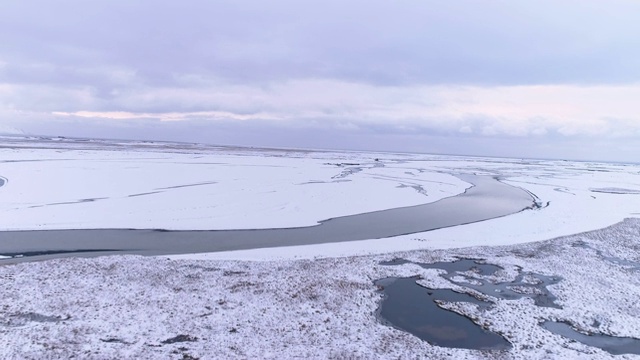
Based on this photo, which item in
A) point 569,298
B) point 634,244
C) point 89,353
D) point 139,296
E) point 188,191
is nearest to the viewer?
point 89,353

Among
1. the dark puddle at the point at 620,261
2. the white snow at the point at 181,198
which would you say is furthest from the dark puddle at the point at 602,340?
the white snow at the point at 181,198

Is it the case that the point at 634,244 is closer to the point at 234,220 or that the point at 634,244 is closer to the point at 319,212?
the point at 319,212

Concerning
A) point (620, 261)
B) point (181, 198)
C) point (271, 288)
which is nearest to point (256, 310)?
point (271, 288)

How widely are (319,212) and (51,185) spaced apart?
16.8 m

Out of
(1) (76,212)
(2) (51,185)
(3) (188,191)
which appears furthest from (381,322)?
(2) (51,185)

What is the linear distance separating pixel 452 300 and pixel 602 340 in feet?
10.5

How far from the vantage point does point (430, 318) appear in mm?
9805

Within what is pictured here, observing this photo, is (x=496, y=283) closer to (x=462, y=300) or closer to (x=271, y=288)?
(x=462, y=300)

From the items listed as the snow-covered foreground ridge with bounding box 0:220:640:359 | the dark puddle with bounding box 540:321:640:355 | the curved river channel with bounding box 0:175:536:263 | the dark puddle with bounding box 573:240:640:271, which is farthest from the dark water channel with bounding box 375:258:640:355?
the curved river channel with bounding box 0:175:536:263

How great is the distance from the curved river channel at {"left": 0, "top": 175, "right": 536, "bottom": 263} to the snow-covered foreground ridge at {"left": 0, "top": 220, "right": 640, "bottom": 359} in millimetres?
1756

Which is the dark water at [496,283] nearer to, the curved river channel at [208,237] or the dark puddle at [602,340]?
the dark puddle at [602,340]

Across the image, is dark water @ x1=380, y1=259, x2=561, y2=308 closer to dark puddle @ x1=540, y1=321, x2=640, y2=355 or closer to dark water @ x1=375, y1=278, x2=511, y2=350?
dark water @ x1=375, y1=278, x2=511, y2=350

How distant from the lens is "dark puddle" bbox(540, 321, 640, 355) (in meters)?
8.44

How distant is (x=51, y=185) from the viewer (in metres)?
26.0
